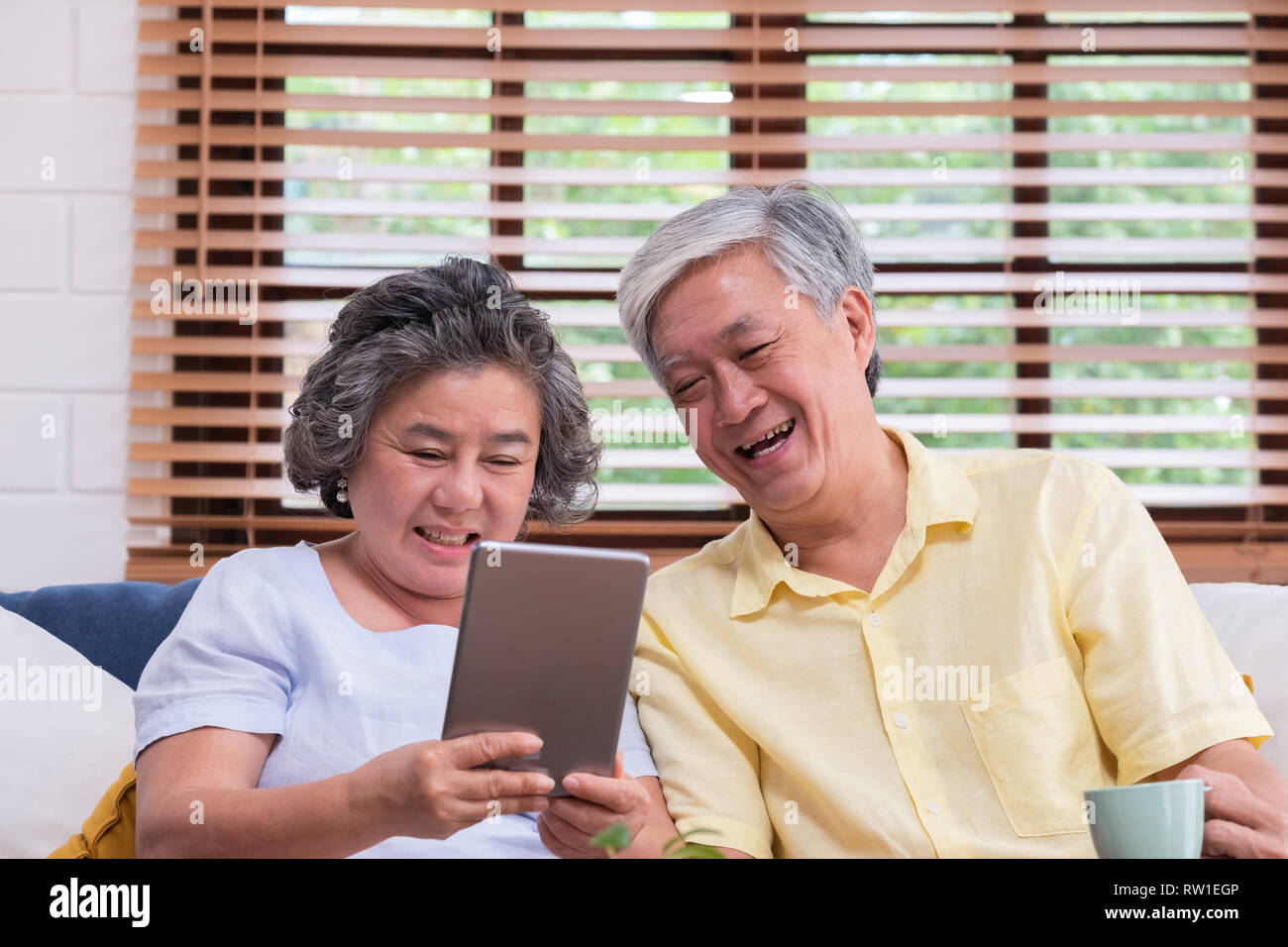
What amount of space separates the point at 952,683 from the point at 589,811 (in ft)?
1.47

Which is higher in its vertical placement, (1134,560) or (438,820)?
(1134,560)

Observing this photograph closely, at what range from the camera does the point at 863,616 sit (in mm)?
1248

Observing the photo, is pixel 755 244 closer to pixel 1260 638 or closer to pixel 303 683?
pixel 303 683

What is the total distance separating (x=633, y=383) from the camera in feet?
6.72

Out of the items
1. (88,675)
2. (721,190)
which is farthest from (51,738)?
(721,190)

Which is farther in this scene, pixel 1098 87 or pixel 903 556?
pixel 1098 87

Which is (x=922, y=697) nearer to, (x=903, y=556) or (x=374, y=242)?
(x=903, y=556)

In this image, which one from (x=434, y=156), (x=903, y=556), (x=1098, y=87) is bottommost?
(x=903, y=556)

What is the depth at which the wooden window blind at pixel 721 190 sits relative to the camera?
6.62 feet

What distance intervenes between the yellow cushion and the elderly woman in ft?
0.31

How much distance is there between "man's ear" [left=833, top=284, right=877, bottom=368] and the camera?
135 centimetres
